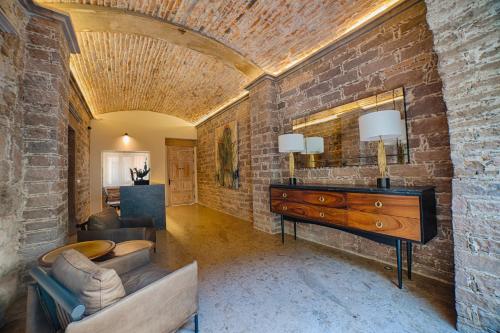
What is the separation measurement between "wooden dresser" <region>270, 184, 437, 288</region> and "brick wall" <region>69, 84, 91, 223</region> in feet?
16.7

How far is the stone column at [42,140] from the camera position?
2244 millimetres

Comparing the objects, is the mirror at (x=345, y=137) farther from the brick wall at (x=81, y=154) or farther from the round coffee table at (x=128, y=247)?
the brick wall at (x=81, y=154)

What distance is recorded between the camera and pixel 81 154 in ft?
18.2

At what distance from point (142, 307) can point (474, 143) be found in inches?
95.0

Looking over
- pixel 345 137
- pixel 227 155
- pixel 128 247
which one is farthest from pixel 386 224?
pixel 227 155

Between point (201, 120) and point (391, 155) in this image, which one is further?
point (201, 120)

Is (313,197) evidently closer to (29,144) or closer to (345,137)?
(345,137)

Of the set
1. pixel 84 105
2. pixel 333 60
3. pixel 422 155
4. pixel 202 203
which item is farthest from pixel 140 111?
pixel 422 155

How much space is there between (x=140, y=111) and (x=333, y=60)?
686 cm

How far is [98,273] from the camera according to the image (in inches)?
41.6

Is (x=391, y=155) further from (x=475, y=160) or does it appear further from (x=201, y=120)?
(x=201, y=120)

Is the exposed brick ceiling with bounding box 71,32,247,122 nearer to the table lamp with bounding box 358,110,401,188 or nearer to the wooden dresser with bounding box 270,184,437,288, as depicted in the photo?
the table lamp with bounding box 358,110,401,188

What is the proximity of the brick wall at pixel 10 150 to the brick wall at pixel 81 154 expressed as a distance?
241 cm

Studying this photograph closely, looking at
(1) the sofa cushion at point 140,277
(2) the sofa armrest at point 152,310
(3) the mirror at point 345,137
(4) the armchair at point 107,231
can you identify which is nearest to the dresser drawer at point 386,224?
(3) the mirror at point 345,137
